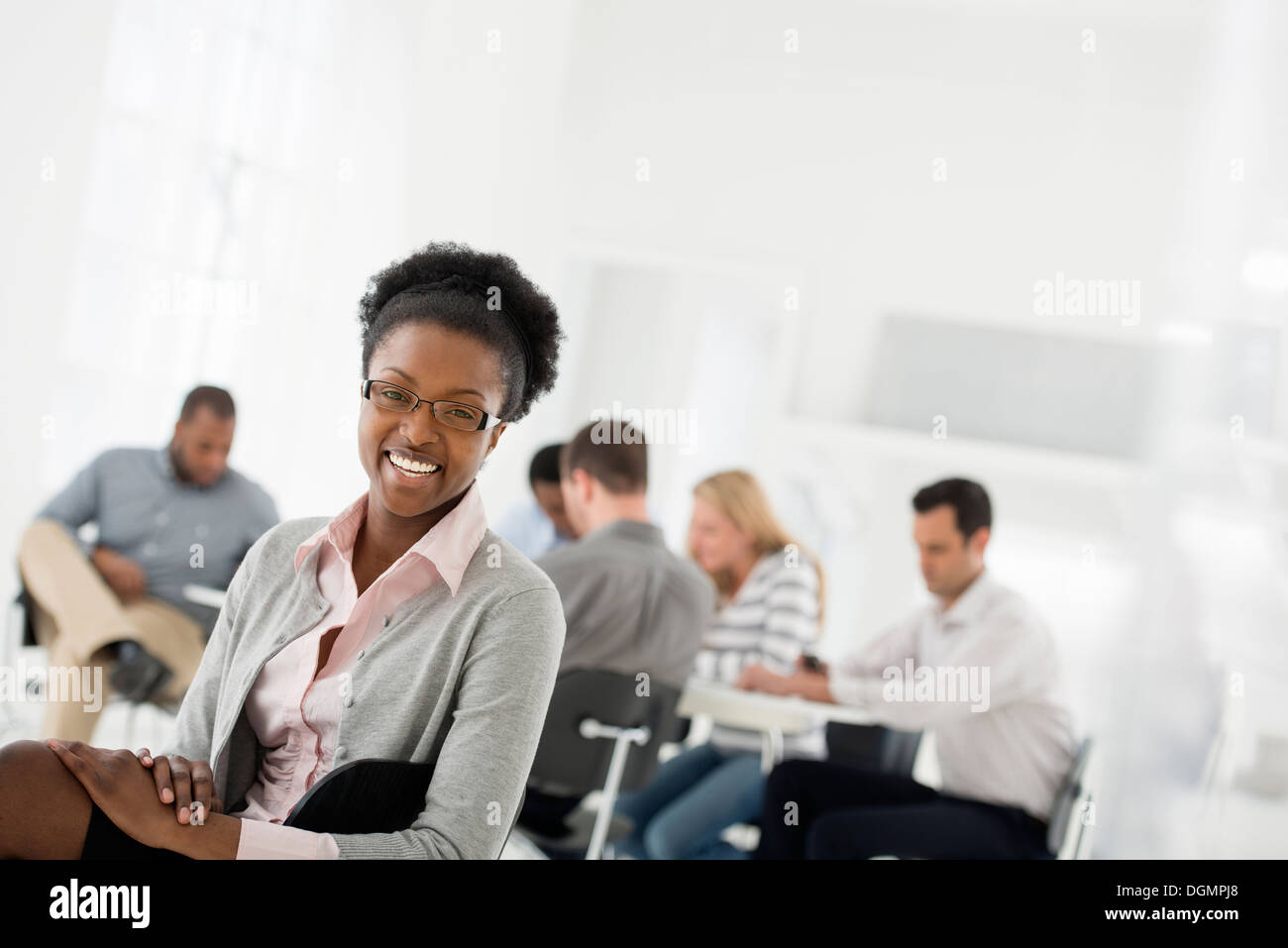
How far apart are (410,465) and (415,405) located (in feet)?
0.20

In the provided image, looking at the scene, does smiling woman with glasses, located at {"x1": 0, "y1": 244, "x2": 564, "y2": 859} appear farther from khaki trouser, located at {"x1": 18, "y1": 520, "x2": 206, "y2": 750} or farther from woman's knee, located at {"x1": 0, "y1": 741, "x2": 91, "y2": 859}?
khaki trouser, located at {"x1": 18, "y1": 520, "x2": 206, "y2": 750}

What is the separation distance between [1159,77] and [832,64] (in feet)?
4.67

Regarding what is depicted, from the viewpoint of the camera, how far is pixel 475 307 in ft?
4.07

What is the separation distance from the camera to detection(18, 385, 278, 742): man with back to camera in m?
2.32

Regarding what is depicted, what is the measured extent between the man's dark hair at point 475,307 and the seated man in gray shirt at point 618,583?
112 centimetres

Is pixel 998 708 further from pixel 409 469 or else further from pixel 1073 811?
pixel 409 469

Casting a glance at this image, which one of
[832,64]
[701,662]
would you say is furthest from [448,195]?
[701,662]

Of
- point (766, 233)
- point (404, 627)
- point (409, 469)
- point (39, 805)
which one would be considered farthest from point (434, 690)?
point (766, 233)

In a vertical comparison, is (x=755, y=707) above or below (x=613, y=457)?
below

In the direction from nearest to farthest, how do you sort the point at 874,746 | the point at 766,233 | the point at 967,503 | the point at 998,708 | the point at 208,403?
the point at 998,708
the point at 967,503
the point at 208,403
the point at 874,746
the point at 766,233

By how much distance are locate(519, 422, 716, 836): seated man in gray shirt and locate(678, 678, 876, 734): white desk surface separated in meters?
0.11

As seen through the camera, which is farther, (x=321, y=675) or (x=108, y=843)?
(x=321, y=675)

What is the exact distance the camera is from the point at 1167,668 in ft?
13.6

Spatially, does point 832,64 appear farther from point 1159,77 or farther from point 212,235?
point 212,235
